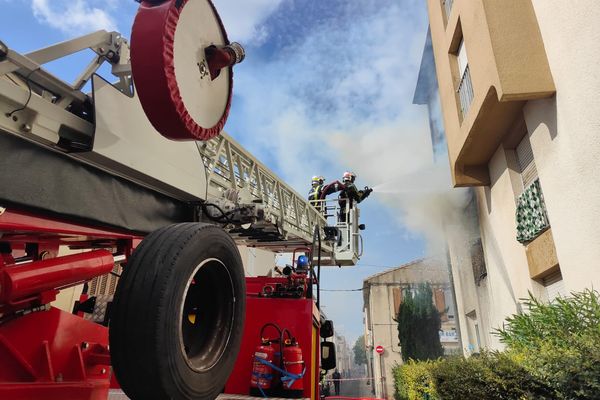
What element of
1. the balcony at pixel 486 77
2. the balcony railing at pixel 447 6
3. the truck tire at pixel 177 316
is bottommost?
the truck tire at pixel 177 316

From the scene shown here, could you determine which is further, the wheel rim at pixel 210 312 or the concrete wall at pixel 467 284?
the concrete wall at pixel 467 284

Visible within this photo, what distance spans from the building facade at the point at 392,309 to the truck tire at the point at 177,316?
2587cm

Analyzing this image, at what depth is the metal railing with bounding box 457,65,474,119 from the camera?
8945 millimetres

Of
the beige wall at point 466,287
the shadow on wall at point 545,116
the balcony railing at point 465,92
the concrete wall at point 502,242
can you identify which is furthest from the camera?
the beige wall at point 466,287

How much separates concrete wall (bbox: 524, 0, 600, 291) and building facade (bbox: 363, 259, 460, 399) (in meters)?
21.0

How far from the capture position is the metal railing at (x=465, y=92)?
8.95 m

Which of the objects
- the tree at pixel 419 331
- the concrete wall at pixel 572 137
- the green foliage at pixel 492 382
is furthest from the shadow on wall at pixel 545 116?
the tree at pixel 419 331

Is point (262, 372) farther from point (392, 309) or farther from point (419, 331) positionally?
point (392, 309)

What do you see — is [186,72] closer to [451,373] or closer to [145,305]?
[145,305]

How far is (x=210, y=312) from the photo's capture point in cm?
230

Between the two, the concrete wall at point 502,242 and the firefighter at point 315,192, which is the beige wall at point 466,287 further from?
the firefighter at point 315,192

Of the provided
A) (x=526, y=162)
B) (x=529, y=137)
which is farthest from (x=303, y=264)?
(x=526, y=162)

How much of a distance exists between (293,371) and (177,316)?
2442 millimetres

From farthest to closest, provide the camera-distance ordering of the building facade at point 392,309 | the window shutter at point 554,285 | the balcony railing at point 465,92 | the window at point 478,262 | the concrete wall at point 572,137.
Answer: the building facade at point 392,309 → the window at point 478,262 → the balcony railing at point 465,92 → the window shutter at point 554,285 → the concrete wall at point 572,137
